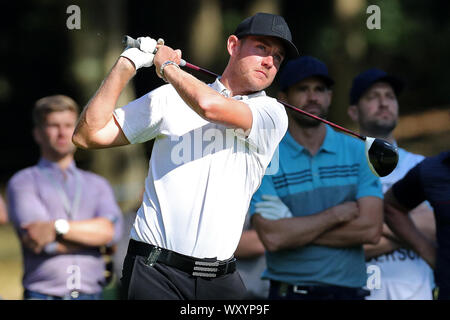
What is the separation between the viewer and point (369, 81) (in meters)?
6.01

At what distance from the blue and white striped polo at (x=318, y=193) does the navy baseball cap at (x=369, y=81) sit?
0.80 m

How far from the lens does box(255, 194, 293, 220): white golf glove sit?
204 inches

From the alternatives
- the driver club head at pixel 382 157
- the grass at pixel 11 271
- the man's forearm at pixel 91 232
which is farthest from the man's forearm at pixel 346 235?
the grass at pixel 11 271

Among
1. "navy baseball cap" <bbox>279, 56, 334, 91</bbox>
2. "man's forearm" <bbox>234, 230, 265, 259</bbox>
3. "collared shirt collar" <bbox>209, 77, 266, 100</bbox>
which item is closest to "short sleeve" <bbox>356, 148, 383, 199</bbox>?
"navy baseball cap" <bbox>279, 56, 334, 91</bbox>

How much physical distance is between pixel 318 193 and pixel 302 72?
0.89 meters

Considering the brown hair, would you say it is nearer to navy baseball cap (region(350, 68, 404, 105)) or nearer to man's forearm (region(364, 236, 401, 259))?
navy baseball cap (region(350, 68, 404, 105))

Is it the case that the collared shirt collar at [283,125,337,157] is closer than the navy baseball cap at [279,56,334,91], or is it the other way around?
the collared shirt collar at [283,125,337,157]

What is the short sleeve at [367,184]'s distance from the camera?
208 inches

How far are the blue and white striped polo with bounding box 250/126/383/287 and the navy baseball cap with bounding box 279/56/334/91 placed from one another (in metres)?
0.45

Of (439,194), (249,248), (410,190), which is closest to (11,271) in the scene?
(249,248)

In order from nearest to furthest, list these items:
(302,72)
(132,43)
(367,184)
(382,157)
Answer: (132,43) → (382,157) → (367,184) → (302,72)

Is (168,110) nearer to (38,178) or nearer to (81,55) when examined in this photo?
(38,178)

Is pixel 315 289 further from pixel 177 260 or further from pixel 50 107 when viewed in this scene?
pixel 50 107
